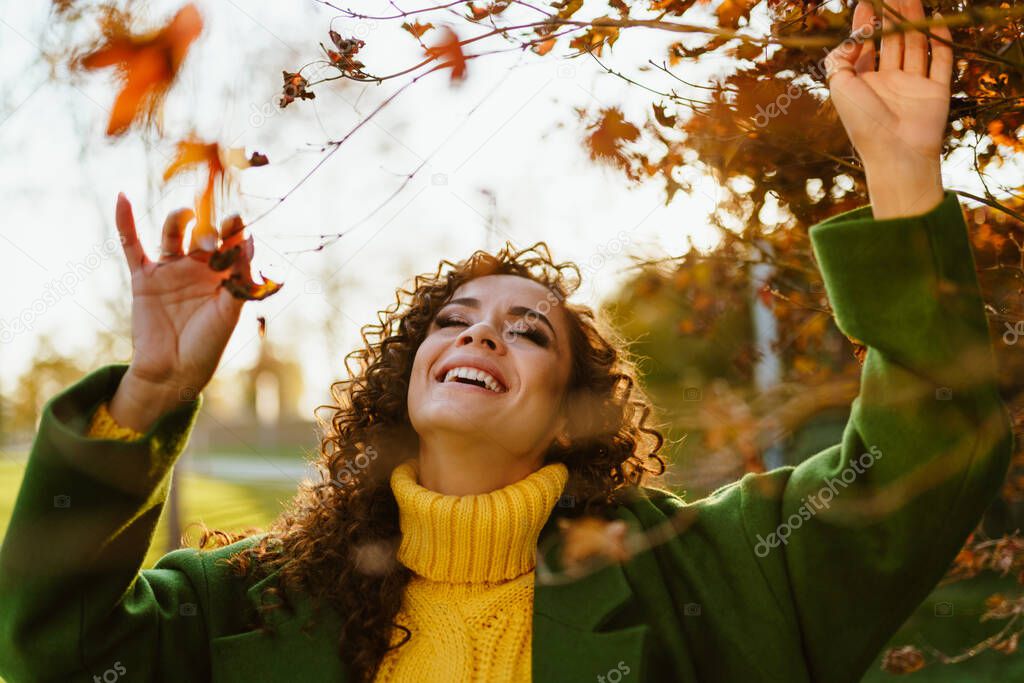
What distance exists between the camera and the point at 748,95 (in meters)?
1.79

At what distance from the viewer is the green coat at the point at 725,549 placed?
142 cm

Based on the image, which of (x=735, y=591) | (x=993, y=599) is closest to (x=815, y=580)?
(x=735, y=591)

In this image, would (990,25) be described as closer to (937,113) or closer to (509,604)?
(937,113)

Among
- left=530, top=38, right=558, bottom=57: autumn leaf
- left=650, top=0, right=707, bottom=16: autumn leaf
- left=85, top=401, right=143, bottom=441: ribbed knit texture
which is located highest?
left=650, top=0, right=707, bottom=16: autumn leaf

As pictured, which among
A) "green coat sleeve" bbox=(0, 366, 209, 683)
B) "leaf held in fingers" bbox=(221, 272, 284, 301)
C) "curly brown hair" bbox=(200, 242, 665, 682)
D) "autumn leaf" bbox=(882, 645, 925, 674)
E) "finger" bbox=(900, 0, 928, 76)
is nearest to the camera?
"leaf held in fingers" bbox=(221, 272, 284, 301)

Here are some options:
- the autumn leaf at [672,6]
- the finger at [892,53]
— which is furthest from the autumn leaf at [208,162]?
the finger at [892,53]

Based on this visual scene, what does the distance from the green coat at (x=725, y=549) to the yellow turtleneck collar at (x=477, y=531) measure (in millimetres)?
69

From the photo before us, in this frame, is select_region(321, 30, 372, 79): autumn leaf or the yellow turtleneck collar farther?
the yellow turtleneck collar

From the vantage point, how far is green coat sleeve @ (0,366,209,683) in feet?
5.06

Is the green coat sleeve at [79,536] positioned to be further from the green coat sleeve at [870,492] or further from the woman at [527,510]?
the green coat sleeve at [870,492]

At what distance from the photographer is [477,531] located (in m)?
1.92

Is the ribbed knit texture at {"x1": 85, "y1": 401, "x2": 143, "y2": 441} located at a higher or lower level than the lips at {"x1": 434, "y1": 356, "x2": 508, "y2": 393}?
lower

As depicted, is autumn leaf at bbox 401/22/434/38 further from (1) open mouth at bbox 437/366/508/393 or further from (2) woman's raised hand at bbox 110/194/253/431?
(1) open mouth at bbox 437/366/508/393
